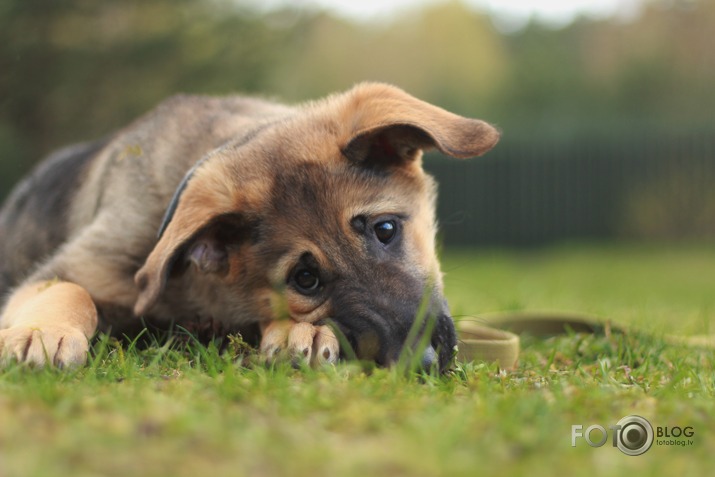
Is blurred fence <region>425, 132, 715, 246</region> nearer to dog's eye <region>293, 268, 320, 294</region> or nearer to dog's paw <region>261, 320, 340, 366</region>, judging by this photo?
dog's eye <region>293, 268, 320, 294</region>

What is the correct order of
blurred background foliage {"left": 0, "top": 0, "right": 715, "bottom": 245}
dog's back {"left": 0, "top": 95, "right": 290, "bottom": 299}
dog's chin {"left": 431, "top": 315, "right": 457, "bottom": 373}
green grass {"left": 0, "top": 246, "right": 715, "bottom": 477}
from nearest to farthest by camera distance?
green grass {"left": 0, "top": 246, "right": 715, "bottom": 477}
dog's chin {"left": 431, "top": 315, "right": 457, "bottom": 373}
dog's back {"left": 0, "top": 95, "right": 290, "bottom": 299}
blurred background foliage {"left": 0, "top": 0, "right": 715, "bottom": 245}

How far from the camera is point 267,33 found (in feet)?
53.0

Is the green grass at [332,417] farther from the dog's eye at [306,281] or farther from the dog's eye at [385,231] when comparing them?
the dog's eye at [385,231]

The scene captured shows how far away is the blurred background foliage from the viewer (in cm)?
1432

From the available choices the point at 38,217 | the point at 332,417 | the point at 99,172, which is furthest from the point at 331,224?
the point at 38,217

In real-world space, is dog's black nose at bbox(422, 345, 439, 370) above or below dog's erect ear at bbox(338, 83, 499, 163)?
below

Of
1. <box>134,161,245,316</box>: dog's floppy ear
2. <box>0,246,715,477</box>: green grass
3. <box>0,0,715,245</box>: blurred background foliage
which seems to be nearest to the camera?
<box>0,246,715,477</box>: green grass

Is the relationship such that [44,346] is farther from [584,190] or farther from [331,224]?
[584,190]

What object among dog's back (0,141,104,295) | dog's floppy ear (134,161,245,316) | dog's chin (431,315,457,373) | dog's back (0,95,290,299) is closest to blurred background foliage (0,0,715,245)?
dog's back (0,95,290,299)

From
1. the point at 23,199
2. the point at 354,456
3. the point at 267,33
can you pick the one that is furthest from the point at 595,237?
the point at 354,456

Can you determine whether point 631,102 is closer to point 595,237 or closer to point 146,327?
point 595,237

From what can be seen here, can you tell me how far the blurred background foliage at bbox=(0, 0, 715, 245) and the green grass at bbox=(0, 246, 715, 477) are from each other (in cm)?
250

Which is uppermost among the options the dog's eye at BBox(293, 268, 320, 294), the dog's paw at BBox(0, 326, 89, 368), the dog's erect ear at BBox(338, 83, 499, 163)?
the dog's erect ear at BBox(338, 83, 499, 163)

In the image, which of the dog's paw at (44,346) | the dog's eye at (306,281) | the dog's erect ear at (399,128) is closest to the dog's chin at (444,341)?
the dog's eye at (306,281)
